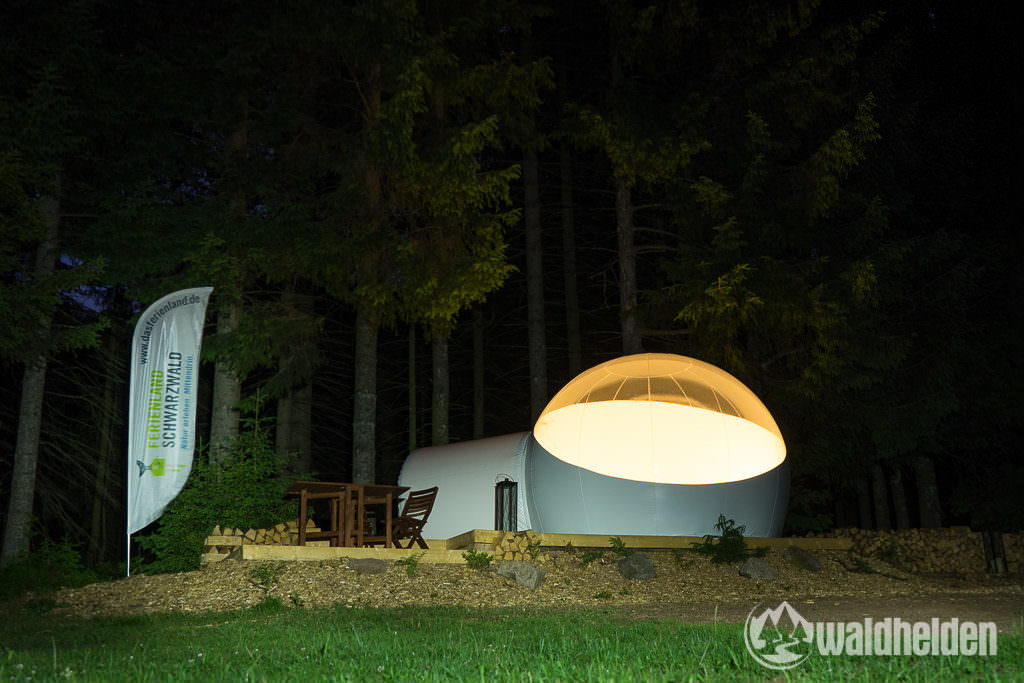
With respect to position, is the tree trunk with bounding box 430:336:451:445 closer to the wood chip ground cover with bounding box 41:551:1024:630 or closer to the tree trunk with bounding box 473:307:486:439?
the tree trunk with bounding box 473:307:486:439

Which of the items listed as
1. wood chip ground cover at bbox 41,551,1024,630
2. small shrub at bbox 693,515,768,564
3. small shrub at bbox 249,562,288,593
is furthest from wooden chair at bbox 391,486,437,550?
small shrub at bbox 693,515,768,564

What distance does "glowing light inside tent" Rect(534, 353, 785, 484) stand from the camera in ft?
36.5

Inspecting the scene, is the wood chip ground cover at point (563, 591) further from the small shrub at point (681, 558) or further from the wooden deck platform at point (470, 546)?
the wooden deck platform at point (470, 546)

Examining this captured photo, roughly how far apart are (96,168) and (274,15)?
355cm

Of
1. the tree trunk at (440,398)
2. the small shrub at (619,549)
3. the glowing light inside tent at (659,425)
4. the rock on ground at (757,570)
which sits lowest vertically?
the rock on ground at (757,570)

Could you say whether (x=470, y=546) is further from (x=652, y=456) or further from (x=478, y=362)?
(x=478, y=362)

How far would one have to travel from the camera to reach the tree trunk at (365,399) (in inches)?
469

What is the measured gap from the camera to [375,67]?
12.0 meters

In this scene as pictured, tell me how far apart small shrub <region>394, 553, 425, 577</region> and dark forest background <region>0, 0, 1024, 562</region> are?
3.41 meters

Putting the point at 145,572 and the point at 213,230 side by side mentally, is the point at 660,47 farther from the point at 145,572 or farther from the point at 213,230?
the point at 145,572

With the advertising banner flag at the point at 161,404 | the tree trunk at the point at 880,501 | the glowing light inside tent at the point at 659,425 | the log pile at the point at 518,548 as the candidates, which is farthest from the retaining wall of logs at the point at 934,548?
the advertising banner flag at the point at 161,404

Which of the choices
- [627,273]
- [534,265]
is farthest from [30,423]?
[627,273]

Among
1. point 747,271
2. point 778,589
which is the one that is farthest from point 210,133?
→ point 778,589

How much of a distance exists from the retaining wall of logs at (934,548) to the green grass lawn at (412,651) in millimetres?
7695
